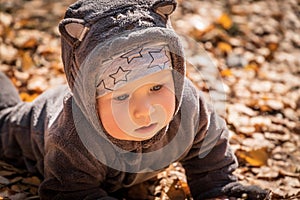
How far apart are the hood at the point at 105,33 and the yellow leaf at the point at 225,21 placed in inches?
58.6

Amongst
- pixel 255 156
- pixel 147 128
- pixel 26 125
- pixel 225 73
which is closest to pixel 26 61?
pixel 26 125

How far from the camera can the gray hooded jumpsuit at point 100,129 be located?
1497mm

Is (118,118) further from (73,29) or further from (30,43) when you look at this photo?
(30,43)

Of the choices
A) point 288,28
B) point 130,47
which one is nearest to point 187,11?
point 288,28

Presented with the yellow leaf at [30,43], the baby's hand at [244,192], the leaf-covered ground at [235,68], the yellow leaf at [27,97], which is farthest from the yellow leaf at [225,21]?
the baby's hand at [244,192]

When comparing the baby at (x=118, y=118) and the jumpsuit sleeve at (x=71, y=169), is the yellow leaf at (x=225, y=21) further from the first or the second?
the jumpsuit sleeve at (x=71, y=169)

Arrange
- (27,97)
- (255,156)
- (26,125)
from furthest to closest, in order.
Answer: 1. (27,97)
2. (255,156)
3. (26,125)

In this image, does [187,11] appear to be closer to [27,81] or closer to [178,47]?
[27,81]

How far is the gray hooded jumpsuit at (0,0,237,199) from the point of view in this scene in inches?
58.9

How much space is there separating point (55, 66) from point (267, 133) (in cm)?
100

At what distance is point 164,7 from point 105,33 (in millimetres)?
179

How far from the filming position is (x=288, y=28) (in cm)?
308

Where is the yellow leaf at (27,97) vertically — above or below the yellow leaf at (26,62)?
below

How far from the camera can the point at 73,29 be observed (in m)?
1.51
